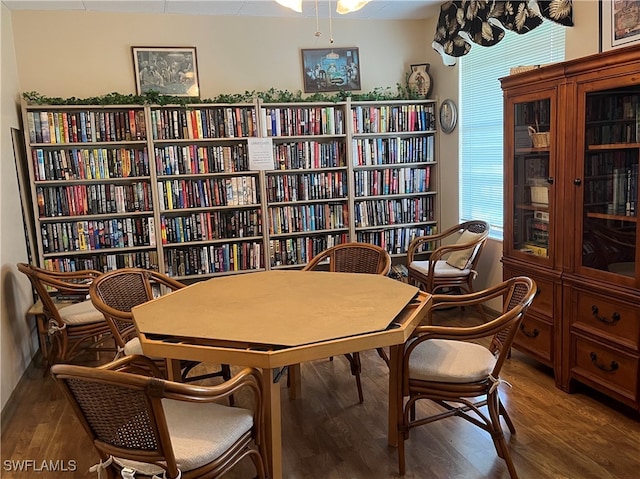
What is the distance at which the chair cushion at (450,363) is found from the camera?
222cm

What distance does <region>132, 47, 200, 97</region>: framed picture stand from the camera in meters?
4.27

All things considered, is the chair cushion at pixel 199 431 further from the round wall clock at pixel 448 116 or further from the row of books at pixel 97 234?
the round wall clock at pixel 448 116

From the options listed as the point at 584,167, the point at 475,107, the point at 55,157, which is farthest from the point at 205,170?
the point at 584,167

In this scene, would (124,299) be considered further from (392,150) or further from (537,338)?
(392,150)

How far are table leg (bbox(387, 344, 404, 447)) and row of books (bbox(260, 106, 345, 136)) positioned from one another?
102 inches

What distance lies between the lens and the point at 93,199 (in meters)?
4.15

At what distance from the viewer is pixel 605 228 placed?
2.74 meters

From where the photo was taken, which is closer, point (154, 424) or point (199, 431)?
point (154, 424)

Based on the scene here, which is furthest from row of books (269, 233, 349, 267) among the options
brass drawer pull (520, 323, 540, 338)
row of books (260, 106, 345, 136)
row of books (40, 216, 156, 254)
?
brass drawer pull (520, 323, 540, 338)

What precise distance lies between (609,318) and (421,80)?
113 inches

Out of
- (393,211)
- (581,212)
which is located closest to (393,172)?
(393,211)

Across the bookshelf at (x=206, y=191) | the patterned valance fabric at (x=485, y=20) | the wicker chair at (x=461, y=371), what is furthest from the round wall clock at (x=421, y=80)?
the wicker chair at (x=461, y=371)

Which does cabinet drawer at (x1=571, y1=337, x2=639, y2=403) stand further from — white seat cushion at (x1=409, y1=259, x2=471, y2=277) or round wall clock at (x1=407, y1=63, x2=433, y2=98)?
round wall clock at (x1=407, y1=63, x2=433, y2=98)

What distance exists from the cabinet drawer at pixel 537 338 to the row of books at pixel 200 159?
249cm
